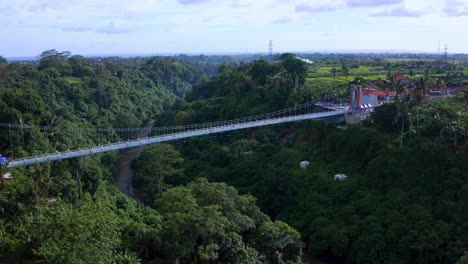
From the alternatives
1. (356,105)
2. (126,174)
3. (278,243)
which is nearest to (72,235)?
(278,243)

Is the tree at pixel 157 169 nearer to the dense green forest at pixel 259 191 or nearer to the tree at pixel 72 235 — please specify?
the dense green forest at pixel 259 191

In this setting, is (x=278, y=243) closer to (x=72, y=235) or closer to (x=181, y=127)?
(x=72, y=235)

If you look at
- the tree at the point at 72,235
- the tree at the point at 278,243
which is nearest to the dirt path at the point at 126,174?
the tree at the point at 278,243

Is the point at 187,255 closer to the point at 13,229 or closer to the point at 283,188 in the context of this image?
the point at 13,229

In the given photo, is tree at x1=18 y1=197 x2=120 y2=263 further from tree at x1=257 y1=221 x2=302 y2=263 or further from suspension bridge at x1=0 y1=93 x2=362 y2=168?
suspension bridge at x1=0 y1=93 x2=362 y2=168

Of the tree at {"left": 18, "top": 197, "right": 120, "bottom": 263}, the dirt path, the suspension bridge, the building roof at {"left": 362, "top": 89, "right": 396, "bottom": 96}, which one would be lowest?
the dirt path

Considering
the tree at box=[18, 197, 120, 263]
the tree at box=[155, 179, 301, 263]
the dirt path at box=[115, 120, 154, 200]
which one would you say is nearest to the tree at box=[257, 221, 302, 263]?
the tree at box=[155, 179, 301, 263]

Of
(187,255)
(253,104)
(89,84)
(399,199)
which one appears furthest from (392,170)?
(89,84)
